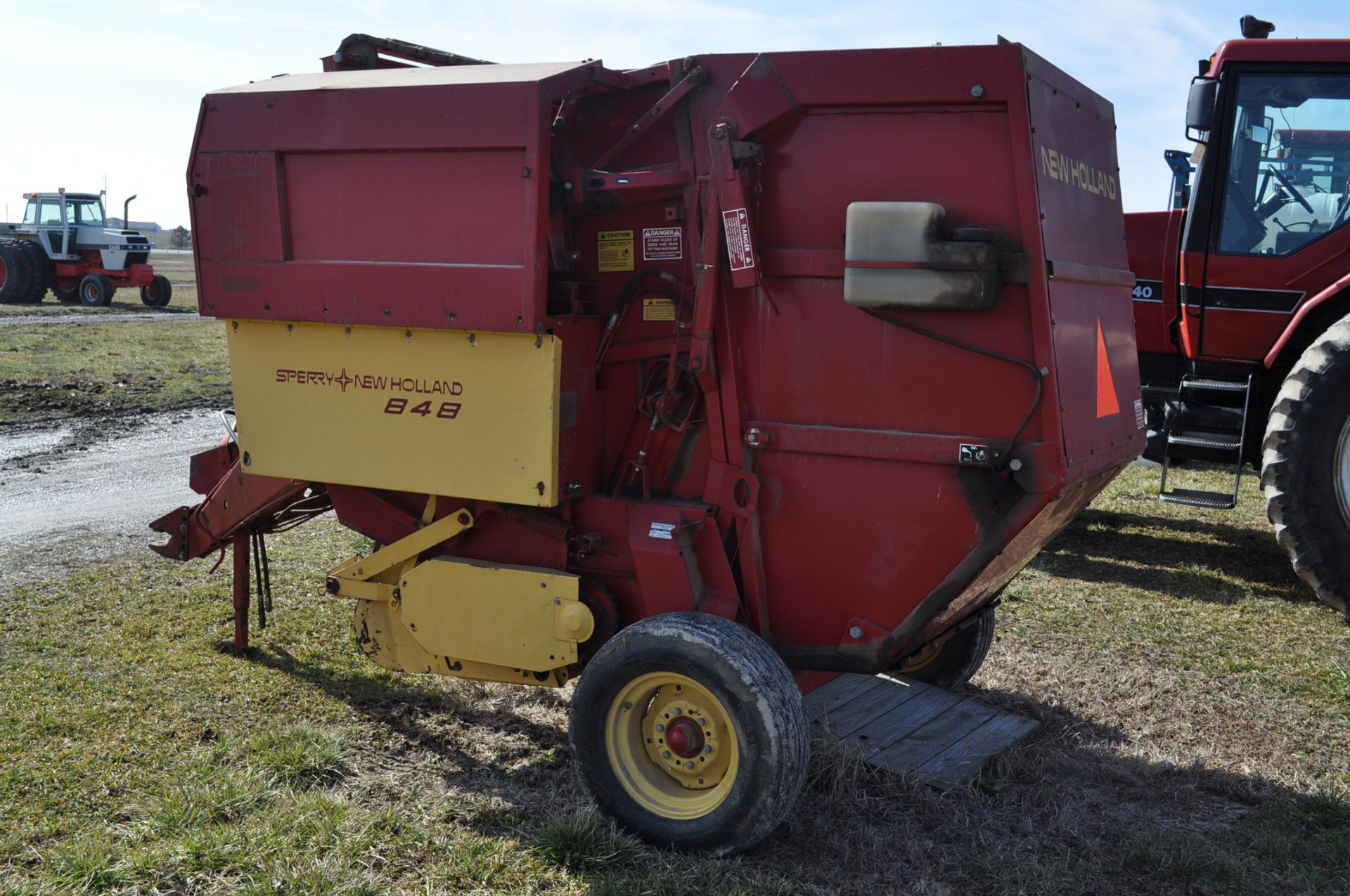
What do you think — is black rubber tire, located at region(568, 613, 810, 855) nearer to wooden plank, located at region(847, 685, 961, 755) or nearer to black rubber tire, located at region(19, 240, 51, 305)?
wooden plank, located at region(847, 685, 961, 755)

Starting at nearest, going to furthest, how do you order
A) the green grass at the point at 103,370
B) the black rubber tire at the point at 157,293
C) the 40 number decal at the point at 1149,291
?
the 40 number decal at the point at 1149,291 → the green grass at the point at 103,370 → the black rubber tire at the point at 157,293

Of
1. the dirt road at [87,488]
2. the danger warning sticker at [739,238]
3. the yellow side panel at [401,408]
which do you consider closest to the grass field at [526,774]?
the dirt road at [87,488]

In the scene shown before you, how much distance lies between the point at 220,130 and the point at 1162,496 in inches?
213

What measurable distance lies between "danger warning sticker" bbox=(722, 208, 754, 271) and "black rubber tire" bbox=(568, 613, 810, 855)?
3.68 ft

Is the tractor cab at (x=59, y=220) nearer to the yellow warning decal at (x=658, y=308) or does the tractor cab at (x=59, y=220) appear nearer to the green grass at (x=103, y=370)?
the green grass at (x=103, y=370)

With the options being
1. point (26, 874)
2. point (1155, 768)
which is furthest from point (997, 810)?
point (26, 874)

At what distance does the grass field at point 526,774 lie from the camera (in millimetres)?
3527

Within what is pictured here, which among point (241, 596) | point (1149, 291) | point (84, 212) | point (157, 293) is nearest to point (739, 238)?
point (241, 596)

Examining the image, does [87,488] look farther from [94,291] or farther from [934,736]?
[94,291]

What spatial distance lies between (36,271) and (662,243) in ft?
81.8

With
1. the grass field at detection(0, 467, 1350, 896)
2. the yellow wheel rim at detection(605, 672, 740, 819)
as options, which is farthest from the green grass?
the yellow wheel rim at detection(605, 672, 740, 819)

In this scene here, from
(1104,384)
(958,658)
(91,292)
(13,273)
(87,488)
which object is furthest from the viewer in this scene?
(91,292)

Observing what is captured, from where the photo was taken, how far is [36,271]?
2483cm

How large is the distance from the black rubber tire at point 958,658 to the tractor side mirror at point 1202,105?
138 inches
